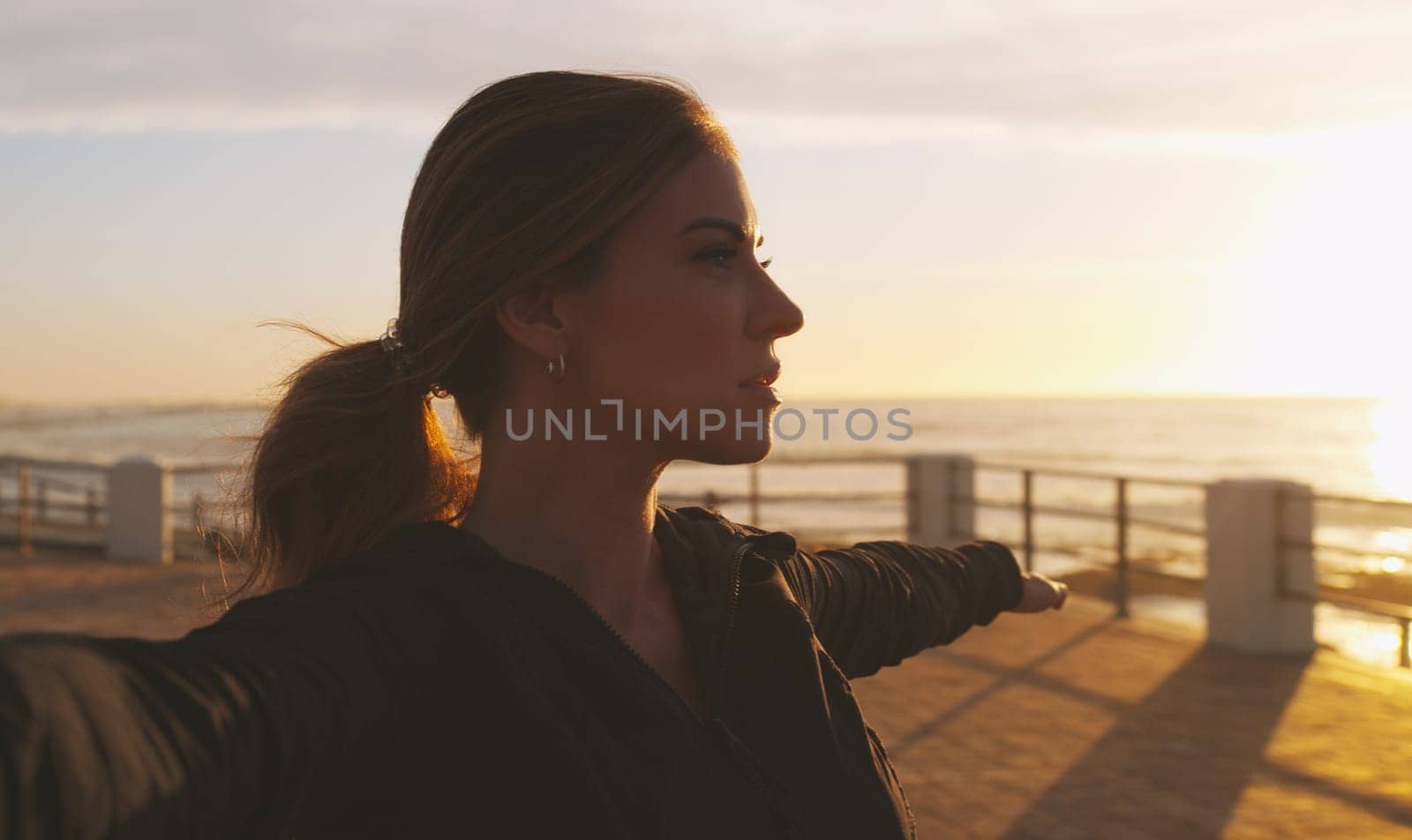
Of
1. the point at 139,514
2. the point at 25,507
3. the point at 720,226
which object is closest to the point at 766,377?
the point at 720,226

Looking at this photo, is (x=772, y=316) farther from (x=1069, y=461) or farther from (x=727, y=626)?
(x=1069, y=461)

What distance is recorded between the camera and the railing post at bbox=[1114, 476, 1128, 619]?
32.7ft

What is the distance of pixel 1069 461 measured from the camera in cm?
4894

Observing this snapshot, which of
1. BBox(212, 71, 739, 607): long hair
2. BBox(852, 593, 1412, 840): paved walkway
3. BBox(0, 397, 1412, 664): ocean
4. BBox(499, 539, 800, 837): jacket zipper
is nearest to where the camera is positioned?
BBox(499, 539, 800, 837): jacket zipper

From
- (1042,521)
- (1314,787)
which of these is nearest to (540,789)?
(1314,787)

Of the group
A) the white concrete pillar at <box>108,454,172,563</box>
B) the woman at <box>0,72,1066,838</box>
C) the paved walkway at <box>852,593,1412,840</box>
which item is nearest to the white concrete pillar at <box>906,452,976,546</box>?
the paved walkway at <box>852,593,1412,840</box>

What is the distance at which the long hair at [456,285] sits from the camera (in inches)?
62.1

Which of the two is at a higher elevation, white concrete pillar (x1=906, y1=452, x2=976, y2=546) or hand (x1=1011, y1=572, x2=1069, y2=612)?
hand (x1=1011, y1=572, x2=1069, y2=612)

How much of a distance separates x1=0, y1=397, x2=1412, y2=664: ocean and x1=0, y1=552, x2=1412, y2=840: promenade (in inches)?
65.1

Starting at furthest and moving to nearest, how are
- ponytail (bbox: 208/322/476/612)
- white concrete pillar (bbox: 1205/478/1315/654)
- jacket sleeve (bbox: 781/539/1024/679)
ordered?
1. white concrete pillar (bbox: 1205/478/1315/654)
2. jacket sleeve (bbox: 781/539/1024/679)
3. ponytail (bbox: 208/322/476/612)

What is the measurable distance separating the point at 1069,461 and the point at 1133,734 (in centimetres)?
4432

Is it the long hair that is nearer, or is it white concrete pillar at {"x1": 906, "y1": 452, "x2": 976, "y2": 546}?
the long hair

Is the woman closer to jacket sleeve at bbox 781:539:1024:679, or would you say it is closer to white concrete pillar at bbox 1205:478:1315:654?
jacket sleeve at bbox 781:539:1024:679

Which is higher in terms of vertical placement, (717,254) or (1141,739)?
(717,254)
